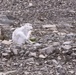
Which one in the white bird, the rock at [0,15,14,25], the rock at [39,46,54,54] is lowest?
the rock at [0,15,14,25]

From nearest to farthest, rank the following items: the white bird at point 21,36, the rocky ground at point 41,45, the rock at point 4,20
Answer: the rocky ground at point 41,45, the white bird at point 21,36, the rock at point 4,20

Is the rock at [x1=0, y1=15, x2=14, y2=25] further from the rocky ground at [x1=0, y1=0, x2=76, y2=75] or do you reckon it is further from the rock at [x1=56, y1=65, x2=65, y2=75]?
the rock at [x1=56, y1=65, x2=65, y2=75]

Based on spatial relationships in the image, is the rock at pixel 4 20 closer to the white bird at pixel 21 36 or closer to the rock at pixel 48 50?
the white bird at pixel 21 36

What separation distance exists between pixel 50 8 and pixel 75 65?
14.8 ft

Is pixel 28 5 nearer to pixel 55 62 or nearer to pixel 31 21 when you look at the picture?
pixel 31 21

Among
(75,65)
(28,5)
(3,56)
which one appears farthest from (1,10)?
(75,65)

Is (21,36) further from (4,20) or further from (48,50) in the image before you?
(4,20)

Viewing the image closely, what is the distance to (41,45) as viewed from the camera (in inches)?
205

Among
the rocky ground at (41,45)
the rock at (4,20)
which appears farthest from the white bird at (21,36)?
the rock at (4,20)

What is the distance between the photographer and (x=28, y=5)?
30.4 ft

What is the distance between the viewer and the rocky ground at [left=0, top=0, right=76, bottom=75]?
14.9 feet

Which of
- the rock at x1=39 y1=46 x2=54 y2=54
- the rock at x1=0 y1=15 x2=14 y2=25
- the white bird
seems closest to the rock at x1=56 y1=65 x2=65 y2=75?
the rock at x1=39 y1=46 x2=54 y2=54

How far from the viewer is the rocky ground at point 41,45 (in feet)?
14.9

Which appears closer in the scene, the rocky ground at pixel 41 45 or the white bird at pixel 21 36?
the rocky ground at pixel 41 45
